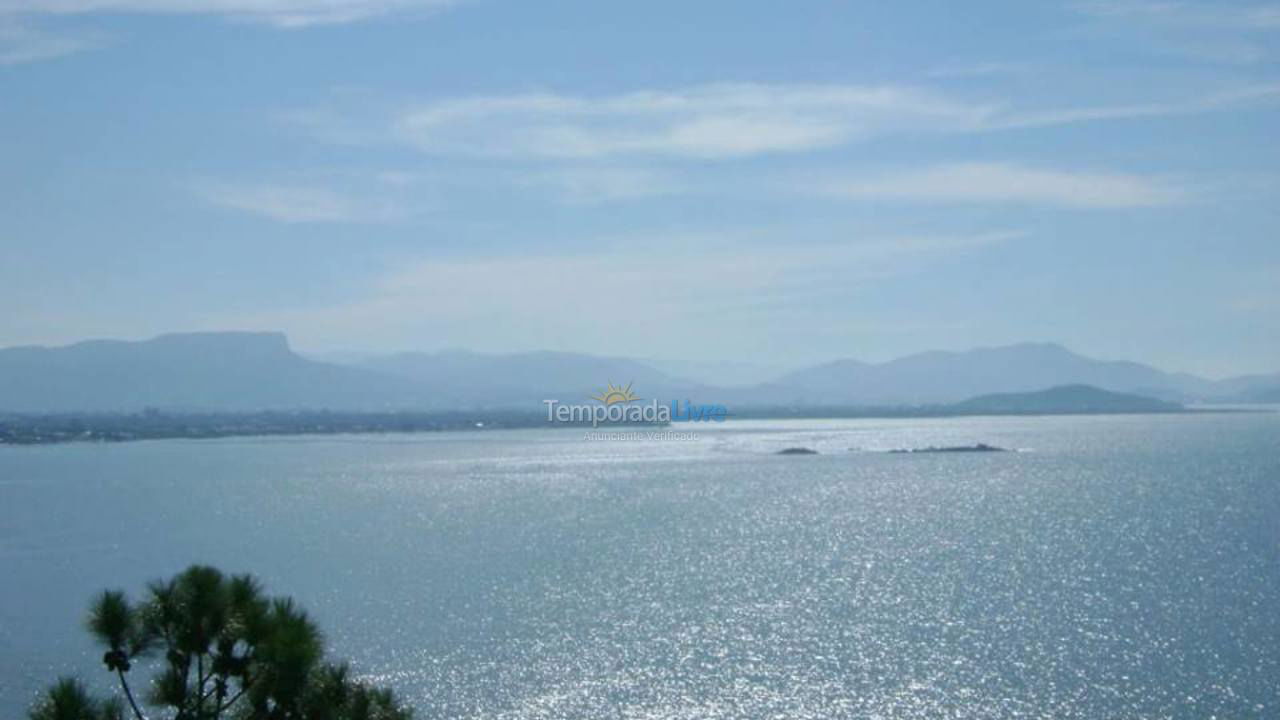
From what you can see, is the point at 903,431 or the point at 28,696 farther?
the point at 903,431

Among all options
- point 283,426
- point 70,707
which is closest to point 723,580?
point 70,707

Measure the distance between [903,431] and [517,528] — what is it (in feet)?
294

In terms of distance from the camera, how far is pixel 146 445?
350 ft

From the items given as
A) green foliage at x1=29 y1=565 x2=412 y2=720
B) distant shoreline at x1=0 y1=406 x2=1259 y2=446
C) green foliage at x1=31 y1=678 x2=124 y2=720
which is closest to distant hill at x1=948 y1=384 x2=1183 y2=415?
distant shoreline at x1=0 y1=406 x2=1259 y2=446

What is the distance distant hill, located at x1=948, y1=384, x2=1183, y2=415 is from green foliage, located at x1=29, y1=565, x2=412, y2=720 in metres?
179

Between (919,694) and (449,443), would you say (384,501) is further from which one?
(449,443)

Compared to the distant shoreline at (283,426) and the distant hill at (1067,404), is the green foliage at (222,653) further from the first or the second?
the distant hill at (1067,404)

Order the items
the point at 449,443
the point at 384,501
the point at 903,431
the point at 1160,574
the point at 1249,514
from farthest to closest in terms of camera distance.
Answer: the point at 903,431
the point at 449,443
the point at 384,501
the point at 1249,514
the point at 1160,574

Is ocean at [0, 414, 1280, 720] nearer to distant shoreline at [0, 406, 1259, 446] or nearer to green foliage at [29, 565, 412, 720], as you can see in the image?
green foliage at [29, 565, 412, 720]

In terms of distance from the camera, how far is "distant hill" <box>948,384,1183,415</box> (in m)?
183

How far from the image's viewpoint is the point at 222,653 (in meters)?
6.86

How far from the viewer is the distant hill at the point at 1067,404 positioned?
600 ft

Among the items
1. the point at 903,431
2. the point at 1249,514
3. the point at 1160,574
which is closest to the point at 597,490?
the point at 1249,514

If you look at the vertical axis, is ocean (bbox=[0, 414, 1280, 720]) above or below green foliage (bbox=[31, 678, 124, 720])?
below
